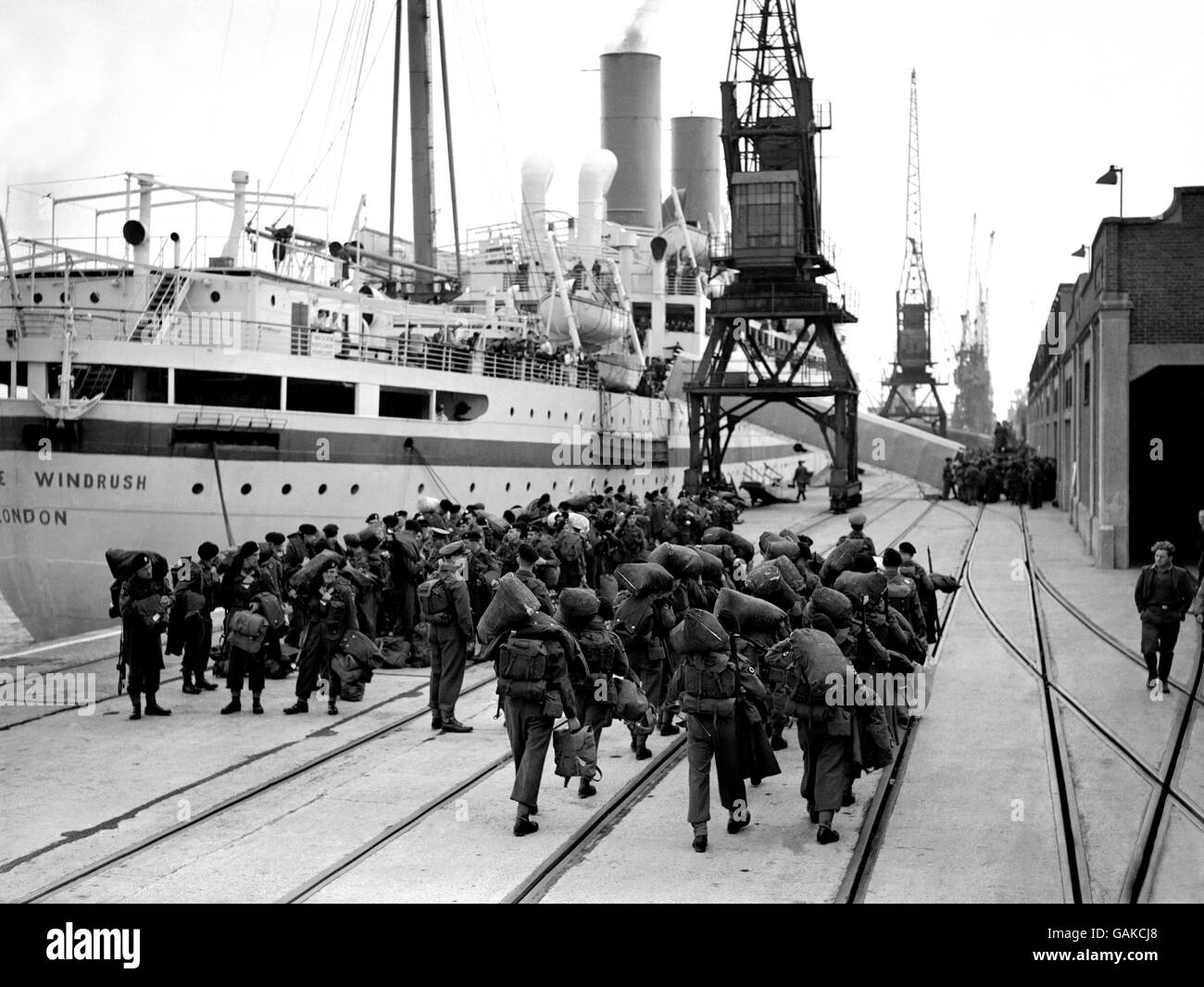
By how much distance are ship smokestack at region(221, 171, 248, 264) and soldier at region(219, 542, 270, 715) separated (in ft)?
54.1

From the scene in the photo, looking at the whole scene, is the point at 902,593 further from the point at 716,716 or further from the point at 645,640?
the point at 716,716

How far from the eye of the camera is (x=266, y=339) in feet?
86.6

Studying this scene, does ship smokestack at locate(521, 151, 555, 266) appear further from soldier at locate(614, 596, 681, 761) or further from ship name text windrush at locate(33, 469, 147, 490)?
soldier at locate(614, 596, 681, 761)

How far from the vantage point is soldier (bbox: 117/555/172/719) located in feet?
39.4

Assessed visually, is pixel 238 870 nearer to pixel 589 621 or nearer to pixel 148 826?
pixel 148 826

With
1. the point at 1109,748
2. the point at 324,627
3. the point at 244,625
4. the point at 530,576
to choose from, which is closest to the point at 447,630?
the point at 324,627

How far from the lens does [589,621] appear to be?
9.68 m

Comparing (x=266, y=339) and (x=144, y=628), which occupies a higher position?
(x=266, y=339)

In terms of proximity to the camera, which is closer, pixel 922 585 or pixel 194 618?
pixel 922 585

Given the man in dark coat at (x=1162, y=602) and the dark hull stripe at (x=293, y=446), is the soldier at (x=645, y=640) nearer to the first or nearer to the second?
the man in dark coat at (x=1162, y=602)

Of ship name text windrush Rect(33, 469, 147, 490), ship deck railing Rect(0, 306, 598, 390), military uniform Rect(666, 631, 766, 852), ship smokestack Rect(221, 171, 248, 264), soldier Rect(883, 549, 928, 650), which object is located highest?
ship smokestack Rect(221, 171, 248, 264)

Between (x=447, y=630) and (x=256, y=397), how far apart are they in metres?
14.6

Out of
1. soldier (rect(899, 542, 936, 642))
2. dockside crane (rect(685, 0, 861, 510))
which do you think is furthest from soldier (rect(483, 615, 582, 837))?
dockside crane (rect(685, 0, 861, 510))
